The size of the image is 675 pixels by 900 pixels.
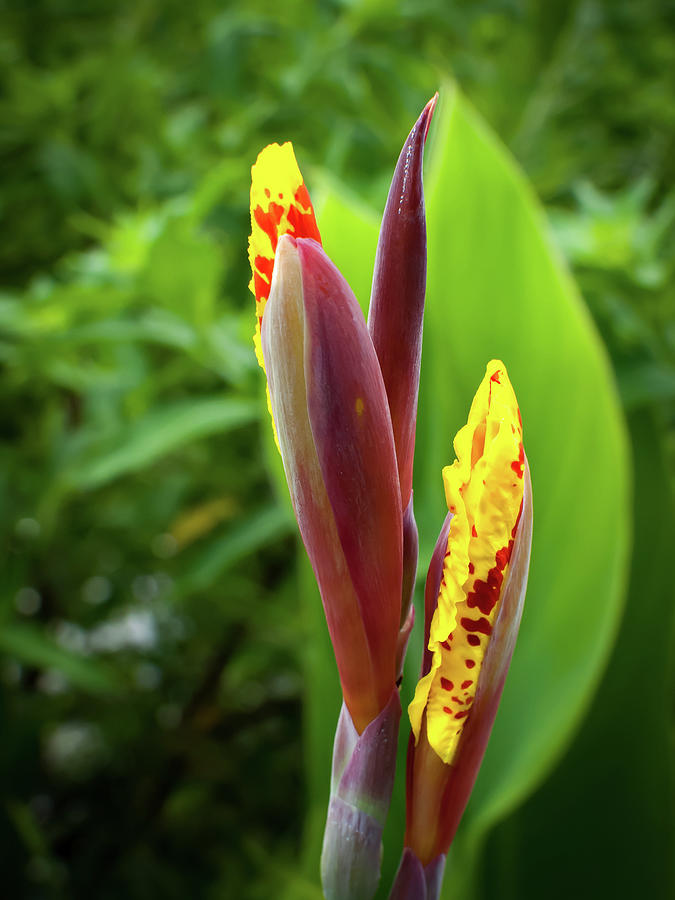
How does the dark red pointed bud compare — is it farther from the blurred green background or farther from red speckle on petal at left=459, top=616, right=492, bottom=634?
the blurred green background

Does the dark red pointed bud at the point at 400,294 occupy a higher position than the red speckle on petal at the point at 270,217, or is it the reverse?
the red speckle on petal at the point at 270,217

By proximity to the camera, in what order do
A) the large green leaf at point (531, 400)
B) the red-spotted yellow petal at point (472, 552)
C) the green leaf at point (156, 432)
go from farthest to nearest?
the green leaf at point (156, 432)
the large green leaf at point (531, 400)
the red-spotted yellow petal at point (472, 552)

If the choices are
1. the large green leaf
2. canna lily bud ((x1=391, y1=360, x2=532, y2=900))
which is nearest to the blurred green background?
the large green leaf

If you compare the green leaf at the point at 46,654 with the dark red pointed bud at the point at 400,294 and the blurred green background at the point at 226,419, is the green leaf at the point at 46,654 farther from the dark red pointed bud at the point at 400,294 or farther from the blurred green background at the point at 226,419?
the dark red pointed bud at the point at 400,294

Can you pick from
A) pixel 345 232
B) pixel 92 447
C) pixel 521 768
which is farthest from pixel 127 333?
pixel 521 768

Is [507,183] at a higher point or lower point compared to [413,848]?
higher

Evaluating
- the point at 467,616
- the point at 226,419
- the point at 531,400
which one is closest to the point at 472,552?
the point at 467,616

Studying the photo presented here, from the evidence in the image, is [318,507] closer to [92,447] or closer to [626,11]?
[92,447]

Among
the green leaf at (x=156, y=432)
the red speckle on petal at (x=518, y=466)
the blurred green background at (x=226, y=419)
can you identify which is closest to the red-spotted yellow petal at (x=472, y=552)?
the red speckle on petal at (x=518, y=466)
